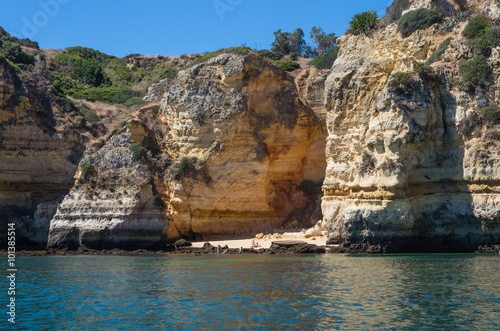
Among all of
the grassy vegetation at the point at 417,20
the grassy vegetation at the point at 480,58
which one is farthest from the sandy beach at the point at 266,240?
the grassy vegetation at the point at 417,20

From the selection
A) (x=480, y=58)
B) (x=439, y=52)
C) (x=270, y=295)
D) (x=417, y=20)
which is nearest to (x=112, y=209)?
(x=270, y=295)

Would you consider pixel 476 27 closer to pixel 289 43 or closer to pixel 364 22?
pixel 364 22

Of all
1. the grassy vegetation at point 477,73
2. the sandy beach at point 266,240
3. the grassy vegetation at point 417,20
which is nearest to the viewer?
Answer: the grassy vegetation at point 477,73

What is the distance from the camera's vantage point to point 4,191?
1417 inches

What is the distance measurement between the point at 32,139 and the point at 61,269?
16428mm

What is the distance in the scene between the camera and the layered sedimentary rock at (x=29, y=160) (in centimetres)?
3469

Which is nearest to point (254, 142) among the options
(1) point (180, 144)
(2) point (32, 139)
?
(1) point (180, 144)

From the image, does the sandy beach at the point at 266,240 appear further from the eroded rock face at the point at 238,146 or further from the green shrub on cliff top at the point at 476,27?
the green shrub on cliff top at the point at 476,27

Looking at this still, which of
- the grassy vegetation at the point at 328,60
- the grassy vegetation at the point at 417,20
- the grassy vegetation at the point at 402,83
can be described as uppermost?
the grassy vegetation at the point at 328,60

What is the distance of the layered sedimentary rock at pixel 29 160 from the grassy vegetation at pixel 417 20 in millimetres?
23529

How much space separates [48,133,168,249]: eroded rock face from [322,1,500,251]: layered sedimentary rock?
11253 mm

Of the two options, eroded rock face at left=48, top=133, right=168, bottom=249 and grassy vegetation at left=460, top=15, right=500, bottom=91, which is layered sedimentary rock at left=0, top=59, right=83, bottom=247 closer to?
eroded rock face at left=48, top=133, right=168, bottom=249

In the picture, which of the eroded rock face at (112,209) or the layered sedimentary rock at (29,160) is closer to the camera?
the eroded rock face at (112,209)

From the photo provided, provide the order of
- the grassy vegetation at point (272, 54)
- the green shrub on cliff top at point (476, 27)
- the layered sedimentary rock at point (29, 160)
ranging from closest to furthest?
the green shrub on cliff top at point (476, 27), the layered sedimentary rock at point (29, 160), the grassy vegetation at point (272, 54)
